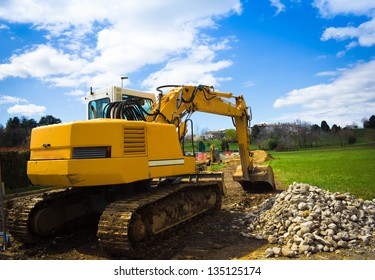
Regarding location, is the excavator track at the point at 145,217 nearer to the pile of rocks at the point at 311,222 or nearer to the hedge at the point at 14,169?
the pile of rocks at the point at 311,222

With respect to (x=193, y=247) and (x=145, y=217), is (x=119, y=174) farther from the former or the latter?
(x=193, y=247)

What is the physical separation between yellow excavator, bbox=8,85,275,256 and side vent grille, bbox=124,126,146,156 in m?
0.02

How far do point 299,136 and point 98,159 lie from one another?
51.7m

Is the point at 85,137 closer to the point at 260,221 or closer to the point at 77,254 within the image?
the point at 77,254

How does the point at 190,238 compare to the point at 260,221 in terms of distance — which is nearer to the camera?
the point at 190,238

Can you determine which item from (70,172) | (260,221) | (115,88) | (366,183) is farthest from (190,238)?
(366,183)

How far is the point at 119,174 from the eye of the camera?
4949 millimetres

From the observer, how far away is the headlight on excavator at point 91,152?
16.2 feet

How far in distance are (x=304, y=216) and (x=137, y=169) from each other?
130 inches

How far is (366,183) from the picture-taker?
39.4 ft

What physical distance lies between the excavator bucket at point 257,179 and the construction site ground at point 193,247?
329 cm

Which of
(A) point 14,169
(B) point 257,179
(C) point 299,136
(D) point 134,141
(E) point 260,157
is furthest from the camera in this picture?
(C) point 299,136

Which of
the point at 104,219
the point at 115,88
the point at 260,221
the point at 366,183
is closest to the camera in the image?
the point at 104,219

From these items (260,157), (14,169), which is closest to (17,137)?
(14,169)
